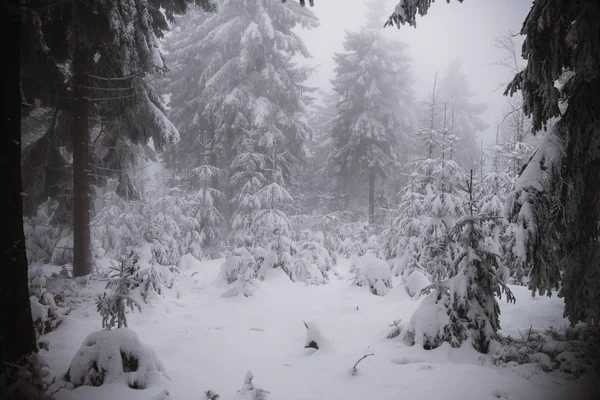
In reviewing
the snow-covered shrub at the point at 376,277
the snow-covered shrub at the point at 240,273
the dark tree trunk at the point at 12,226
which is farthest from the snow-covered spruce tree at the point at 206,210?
the dark tree trunk at the point at 12,226

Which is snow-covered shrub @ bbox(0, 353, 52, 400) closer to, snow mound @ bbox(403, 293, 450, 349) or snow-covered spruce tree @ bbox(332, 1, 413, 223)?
snow mound @ bbox(403, 293, 450, 349)

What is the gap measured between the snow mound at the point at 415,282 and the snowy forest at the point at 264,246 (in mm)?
60

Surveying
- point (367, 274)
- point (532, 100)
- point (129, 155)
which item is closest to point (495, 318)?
point (532, 100)

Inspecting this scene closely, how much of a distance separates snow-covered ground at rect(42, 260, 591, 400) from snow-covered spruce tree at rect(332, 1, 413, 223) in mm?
14474

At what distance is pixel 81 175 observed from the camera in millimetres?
9055

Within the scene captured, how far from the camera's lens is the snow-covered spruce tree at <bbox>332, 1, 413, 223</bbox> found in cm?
2338

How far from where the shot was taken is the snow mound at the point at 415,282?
9.77m

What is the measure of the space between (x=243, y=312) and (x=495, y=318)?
655cm

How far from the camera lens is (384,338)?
22.2ft

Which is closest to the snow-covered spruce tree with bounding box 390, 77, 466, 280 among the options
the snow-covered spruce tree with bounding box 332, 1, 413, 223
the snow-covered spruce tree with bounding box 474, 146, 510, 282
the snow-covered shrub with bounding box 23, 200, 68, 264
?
the snow-covered spruce tree with bounding box 474, 146, 510, 282

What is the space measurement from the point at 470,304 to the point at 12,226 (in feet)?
22.8

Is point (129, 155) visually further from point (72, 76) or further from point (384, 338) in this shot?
point (384, 338)

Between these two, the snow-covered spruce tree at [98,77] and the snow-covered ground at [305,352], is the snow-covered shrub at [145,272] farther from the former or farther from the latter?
the snow-covered spruce tree at [98,77]

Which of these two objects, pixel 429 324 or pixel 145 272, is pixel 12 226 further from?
pixel 429 324
